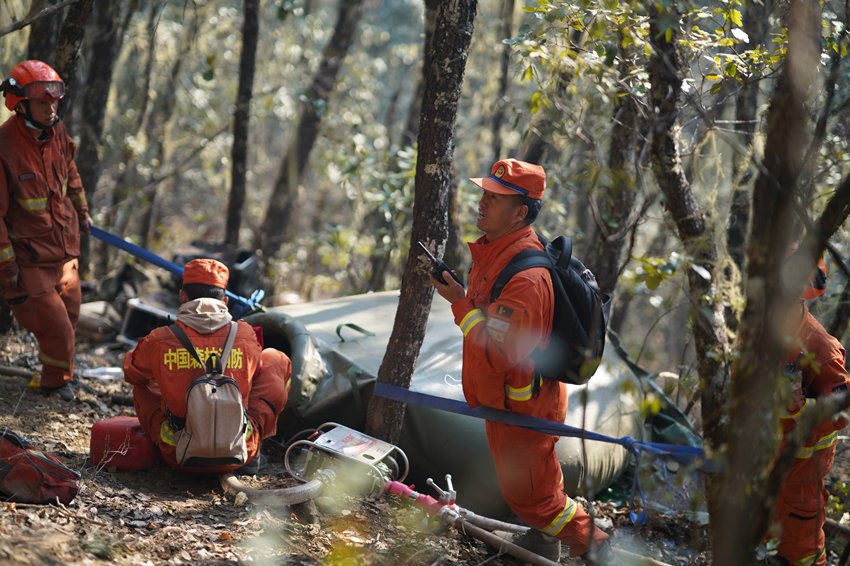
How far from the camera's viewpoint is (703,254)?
4.62 m

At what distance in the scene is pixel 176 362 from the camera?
378cm

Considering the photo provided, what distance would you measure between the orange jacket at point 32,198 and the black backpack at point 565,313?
10.2 feet

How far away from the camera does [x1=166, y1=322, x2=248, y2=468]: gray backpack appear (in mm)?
3729

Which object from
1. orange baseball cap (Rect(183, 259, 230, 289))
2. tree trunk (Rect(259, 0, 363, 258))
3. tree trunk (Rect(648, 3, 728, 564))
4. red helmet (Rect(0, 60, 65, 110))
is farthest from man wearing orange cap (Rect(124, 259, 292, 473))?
tree trunk (Rect(259, 0, 363, 258))

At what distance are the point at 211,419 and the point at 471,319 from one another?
5.03ft

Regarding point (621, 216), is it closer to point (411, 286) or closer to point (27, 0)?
point (411, 286)

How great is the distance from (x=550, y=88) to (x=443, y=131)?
2.17 meters

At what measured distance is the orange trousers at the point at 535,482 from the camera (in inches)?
140

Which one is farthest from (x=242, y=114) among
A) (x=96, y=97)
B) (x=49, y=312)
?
(x=49, y=312)

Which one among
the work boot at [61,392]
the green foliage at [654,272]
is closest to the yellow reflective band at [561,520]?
the green foliage at [654,272]

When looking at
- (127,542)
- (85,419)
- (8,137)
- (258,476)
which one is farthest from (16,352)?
(127,542)

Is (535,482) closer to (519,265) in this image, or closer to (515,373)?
(515,373)

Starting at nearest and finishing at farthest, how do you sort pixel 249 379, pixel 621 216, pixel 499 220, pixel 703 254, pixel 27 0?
pixel 499 220
pixel 249 379
pixel 703 254
pixel 621 216
pixel 27 0

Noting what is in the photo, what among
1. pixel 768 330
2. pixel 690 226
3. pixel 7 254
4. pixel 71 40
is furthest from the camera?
pixel 71 40
